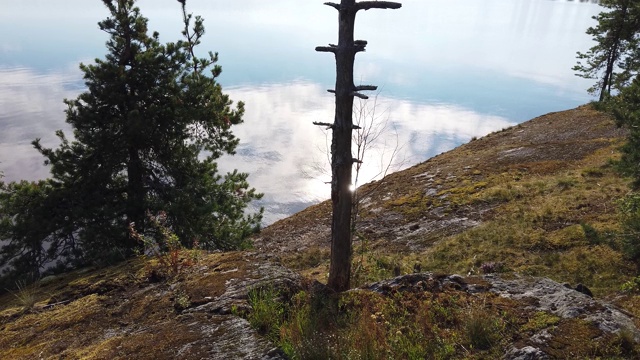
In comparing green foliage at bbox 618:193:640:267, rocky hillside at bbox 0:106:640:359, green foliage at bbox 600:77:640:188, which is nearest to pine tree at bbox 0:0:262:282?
rocky hillside at bbox 0:106:640:359

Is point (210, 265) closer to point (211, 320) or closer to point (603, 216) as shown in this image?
point (211, 320)

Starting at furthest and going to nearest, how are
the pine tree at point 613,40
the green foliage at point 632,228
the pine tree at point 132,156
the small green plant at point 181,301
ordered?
the pine tree at point 613,40
the pine tree at point 132,156
the green foliage at point 632,228
the small green plant at point 181,301

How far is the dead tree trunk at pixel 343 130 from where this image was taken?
7.42m

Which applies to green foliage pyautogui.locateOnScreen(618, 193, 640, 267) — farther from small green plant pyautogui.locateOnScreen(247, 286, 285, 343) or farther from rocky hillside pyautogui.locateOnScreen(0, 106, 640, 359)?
small green plant pyautogui.locateOnScreen(247, 286, 285, 343)

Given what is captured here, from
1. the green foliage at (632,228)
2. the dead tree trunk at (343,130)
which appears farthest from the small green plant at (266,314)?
the green foliage at (632,228)

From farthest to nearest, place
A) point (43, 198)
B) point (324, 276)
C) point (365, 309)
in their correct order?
1. point (43, 198)
2. point (324, 276)
3. point (365, 309)

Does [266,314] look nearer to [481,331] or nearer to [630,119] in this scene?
[481,331]

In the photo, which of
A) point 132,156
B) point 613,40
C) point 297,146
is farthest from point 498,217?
point 297,146

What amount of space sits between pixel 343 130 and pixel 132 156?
38.0 feet

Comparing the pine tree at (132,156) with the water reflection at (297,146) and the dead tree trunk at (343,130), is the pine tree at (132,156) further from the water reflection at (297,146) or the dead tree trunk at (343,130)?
the water reflection at (297,146)

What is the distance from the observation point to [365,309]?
598 cm

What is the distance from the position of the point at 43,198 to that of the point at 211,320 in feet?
42.3

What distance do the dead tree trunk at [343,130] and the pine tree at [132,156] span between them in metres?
8.29

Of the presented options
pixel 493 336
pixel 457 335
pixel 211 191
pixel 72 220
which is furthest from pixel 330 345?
pixel 72 220
